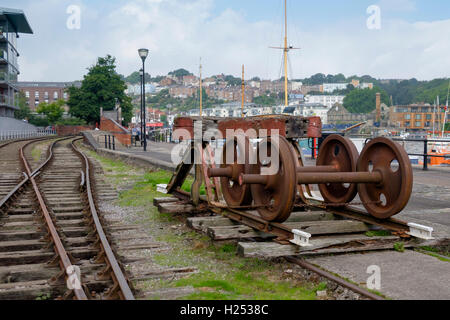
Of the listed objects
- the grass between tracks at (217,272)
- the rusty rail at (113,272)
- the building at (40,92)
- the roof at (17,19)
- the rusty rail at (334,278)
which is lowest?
the grass between tracks at (217,272)

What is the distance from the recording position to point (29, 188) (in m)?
11.5

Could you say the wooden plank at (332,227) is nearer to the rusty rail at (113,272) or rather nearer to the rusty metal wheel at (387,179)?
the rusty metal wheel at (387,179)

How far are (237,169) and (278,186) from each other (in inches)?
44.7

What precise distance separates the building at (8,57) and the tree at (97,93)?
938 centimetres

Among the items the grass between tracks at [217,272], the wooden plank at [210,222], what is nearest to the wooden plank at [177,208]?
the grass between tracks at [217,272]

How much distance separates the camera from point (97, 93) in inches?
3002

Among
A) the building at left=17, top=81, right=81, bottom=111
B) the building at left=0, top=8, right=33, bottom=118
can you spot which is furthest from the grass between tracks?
the building at left=17, top=81, right=81, bottom=111

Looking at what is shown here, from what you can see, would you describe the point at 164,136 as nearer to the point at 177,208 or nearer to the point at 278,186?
the point at 177,208

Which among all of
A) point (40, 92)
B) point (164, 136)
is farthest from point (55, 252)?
point (40, 92)

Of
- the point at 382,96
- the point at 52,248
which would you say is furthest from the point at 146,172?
the point at 382,96

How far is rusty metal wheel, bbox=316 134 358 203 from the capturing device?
673 centimetres

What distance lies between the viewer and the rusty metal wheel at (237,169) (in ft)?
21.0

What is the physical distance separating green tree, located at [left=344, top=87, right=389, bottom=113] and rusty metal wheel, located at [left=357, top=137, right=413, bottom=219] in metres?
186
